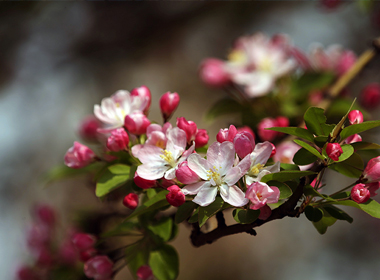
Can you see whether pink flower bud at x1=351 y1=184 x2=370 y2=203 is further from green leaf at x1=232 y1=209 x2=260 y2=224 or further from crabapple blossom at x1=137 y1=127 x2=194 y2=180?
crabapple blossom at x1=137 y1=127 x2=194 y2=180

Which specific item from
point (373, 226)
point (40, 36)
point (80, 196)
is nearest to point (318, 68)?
point (373, 226)

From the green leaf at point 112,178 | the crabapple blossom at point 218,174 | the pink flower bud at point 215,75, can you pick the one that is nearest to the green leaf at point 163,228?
the green leaf at point 112,178

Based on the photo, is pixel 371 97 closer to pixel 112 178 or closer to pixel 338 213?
pixel 338 213

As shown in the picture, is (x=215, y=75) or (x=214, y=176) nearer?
(x=214, y=176)

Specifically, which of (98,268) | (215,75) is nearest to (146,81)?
(215,75)

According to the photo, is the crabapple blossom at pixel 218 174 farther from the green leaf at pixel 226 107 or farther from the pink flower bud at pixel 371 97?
the pink flower bud at pixel 371 97
